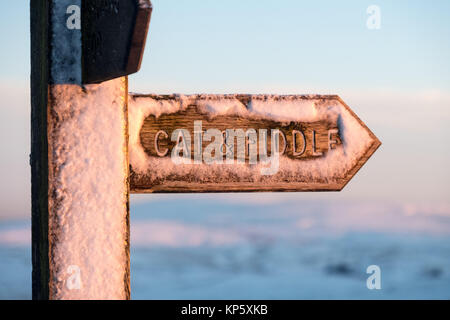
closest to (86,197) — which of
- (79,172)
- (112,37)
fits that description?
(79,172)

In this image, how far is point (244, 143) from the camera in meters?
1.84

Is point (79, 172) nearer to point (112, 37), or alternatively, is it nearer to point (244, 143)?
point (112, 37)

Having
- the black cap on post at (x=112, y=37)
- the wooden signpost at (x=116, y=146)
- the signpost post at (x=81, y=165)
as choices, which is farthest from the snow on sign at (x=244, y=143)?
the black cap on post at (x=112, y=37)

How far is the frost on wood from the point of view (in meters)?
1.64

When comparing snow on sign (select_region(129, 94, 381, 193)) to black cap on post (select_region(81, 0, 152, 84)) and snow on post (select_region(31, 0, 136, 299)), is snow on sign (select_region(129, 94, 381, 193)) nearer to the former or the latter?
snow on post (select_region(31, 0, 136, 299))

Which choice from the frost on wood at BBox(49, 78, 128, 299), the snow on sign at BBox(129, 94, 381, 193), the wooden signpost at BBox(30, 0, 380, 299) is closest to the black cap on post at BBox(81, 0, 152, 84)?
the wooden signpost at BBox(30, 0, 380, 299)

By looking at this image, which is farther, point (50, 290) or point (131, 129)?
point (131, 129)

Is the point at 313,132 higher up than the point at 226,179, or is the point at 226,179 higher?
the point at 313,132

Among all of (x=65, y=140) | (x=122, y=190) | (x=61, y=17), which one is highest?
(x=61, y=17)
